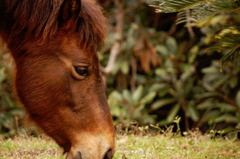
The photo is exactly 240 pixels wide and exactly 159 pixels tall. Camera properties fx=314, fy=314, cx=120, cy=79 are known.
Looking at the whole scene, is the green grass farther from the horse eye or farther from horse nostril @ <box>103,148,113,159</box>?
the horse eye

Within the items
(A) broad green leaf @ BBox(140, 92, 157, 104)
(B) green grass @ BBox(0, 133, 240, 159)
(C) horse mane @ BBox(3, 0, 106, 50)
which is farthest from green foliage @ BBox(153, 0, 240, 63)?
(A) broad green leaf @ BBox(140, 92, 157, 104)

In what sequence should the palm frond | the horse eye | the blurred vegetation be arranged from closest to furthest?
1. the horse eye
2. the palm frond
3. the blurred vegetation

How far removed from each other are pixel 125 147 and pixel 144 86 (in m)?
4.16

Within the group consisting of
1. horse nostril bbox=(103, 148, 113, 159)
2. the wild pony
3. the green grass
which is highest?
the wild pony

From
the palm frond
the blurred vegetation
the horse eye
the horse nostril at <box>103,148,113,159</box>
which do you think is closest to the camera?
the horse nostril at <box>103,148,113,159</box>

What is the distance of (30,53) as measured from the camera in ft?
8.41

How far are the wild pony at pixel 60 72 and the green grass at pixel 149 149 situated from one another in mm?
465

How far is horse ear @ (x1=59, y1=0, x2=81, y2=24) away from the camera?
2.48m

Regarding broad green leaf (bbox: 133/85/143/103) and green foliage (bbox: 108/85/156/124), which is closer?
green foliage (bbox: 108/85/156/124)

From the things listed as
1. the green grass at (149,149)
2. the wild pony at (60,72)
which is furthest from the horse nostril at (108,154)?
the green grass at (149,149)

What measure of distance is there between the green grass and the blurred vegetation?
2.38 metres

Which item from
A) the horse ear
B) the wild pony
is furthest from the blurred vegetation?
the horse ear

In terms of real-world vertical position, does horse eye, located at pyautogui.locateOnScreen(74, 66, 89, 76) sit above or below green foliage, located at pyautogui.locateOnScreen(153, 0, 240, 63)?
below

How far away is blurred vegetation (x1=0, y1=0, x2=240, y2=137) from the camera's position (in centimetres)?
635
